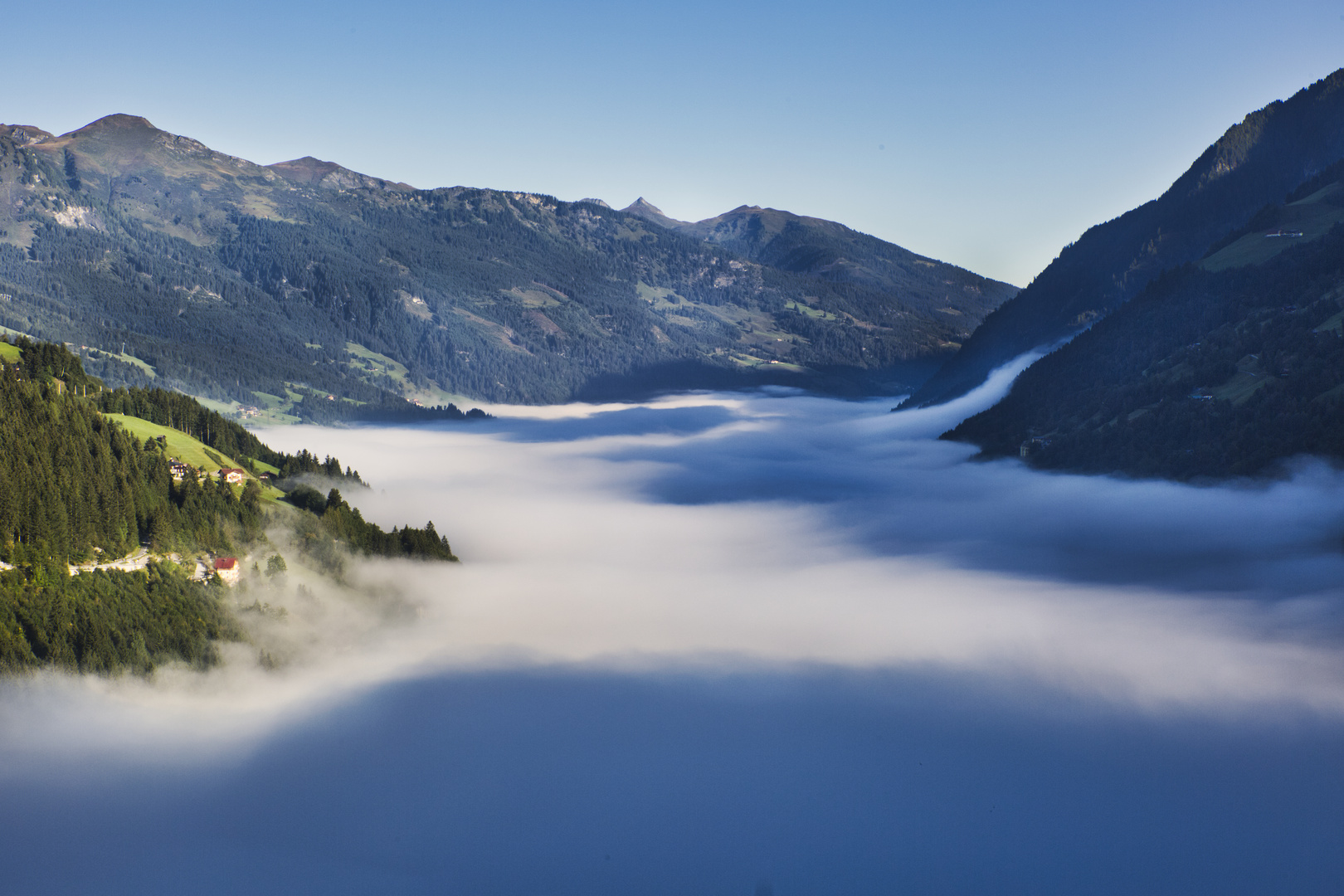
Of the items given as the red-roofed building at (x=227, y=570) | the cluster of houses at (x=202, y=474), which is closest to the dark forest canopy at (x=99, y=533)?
the cluster of houses at (x=202, y=474)

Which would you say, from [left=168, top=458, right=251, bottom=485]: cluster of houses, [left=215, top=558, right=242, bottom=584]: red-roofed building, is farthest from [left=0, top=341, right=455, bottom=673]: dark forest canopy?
[left=215, top=558, right=242, bottom=584]: red-roofed building

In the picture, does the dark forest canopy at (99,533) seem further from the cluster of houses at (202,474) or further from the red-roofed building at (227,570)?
the red-roofed building at (227,570)

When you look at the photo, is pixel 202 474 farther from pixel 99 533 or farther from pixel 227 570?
pixel 99 533

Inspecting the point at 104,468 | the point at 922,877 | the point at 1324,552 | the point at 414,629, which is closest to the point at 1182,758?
the point at 922,877

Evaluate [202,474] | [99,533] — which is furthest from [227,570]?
[202,474]

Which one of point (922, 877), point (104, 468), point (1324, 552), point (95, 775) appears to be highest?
point (104, 468)

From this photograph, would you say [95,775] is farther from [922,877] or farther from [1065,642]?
[1065,642]

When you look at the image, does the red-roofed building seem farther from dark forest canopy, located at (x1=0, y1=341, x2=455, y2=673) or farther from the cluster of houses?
the cluster of houses

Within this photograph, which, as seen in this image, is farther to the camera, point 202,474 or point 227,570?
point 202,474

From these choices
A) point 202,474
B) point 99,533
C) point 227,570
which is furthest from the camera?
point 202,474
